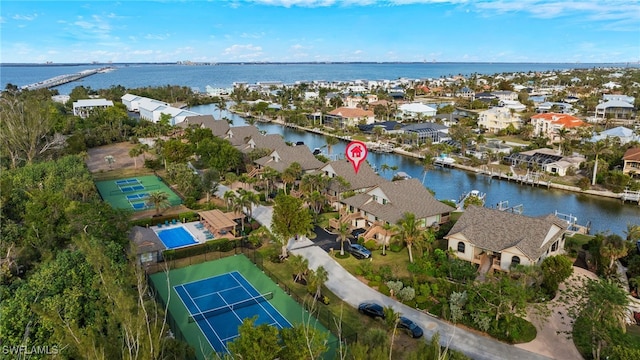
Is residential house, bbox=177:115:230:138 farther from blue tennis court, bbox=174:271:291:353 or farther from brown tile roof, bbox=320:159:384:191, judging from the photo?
blue tennis court, bbox=174:271:291:353

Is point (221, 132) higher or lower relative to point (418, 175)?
higher

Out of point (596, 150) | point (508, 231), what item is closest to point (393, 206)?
point (508, 231)

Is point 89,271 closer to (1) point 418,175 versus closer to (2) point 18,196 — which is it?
(2) point 18,196

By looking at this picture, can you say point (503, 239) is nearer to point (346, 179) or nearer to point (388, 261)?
point (388, 261)

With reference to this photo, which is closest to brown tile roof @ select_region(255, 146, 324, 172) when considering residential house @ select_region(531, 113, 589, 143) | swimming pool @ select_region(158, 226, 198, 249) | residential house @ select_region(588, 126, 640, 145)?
swimming pool @ select_region(158, 226, 198, 249)

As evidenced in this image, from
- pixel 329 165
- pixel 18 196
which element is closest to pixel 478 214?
pixel 329 165

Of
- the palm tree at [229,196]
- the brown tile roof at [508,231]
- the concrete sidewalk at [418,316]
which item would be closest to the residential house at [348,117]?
the palm tree at [229,196]
